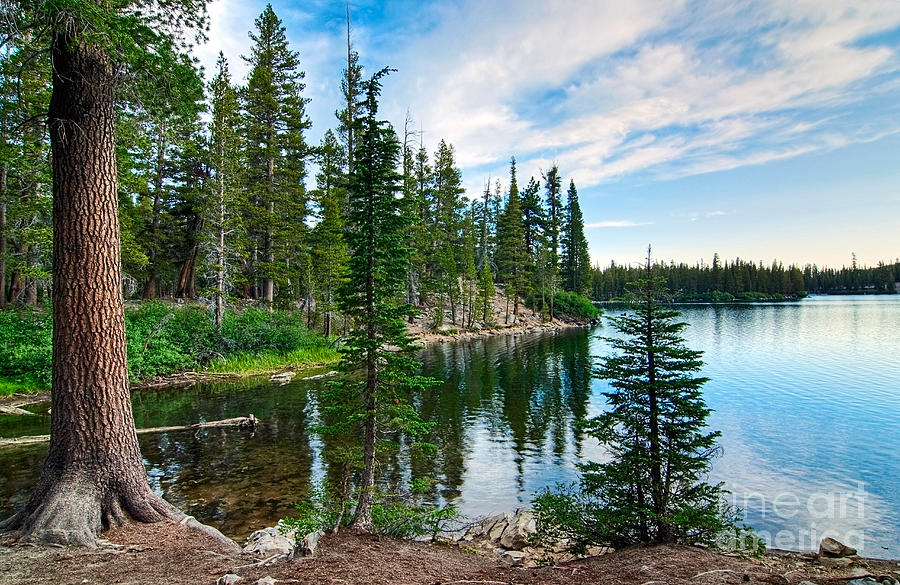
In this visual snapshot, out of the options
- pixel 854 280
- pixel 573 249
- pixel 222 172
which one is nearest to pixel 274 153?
pixel 222 172

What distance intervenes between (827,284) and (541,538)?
19023 cm

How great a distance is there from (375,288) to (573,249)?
68.1 metres

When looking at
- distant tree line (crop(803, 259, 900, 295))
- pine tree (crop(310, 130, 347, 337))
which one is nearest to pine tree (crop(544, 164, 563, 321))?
pine tree (crop(310, 130, 347, 337))

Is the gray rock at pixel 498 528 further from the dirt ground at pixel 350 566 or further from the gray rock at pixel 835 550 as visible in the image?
the gray rock at pixel 835 550

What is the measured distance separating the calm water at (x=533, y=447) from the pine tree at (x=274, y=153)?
13346mm

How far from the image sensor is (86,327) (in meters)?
5.89

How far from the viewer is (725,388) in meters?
21.3

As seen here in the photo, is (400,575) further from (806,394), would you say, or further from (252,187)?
(252,187)

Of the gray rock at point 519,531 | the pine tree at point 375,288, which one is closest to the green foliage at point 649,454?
the gray rock at point 519,531

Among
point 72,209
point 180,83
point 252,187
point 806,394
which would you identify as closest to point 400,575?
point 72,209

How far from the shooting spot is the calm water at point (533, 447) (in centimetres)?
924

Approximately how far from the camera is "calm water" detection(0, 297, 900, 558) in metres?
9.24

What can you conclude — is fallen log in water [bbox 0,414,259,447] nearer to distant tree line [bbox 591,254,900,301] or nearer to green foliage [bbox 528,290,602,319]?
green foliage [bbox 528,290,602,319]

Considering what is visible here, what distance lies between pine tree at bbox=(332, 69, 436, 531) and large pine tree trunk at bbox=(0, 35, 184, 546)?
3068 mm
